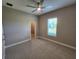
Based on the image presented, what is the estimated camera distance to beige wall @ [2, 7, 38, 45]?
4.18 meters

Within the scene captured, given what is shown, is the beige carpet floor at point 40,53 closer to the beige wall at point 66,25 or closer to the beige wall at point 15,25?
the beige wall at point 66,25

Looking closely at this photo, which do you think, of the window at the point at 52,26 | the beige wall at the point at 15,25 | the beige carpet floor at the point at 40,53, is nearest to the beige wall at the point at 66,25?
the window at the point at 52,26

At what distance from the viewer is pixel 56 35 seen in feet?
17.5

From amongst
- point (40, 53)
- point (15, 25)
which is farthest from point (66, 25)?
point (15, 25)

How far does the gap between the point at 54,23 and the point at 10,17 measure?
11.7ft

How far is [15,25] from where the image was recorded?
486cm

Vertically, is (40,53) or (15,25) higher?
(15,25)

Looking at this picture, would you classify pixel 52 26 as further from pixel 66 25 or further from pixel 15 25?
pixel 15 25

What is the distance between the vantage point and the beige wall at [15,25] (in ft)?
13.7

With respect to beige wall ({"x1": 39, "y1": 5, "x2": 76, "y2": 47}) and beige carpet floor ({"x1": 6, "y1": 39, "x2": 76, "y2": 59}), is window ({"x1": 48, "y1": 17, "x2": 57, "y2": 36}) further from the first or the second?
beige carpet floor ({"x1": 6, "y1": 39, "x2": 76, "y2": 59})

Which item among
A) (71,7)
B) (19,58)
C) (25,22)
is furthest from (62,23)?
(19,58)

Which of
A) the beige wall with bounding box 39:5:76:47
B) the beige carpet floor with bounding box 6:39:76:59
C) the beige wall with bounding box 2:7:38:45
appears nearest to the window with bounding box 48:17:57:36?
the beige wall with bounding box 39:5:76:47

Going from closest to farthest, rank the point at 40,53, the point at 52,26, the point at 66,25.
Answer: the point at 40,53
the point at 66,25
the point at 52,26

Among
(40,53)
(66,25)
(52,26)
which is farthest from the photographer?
(52,26)
